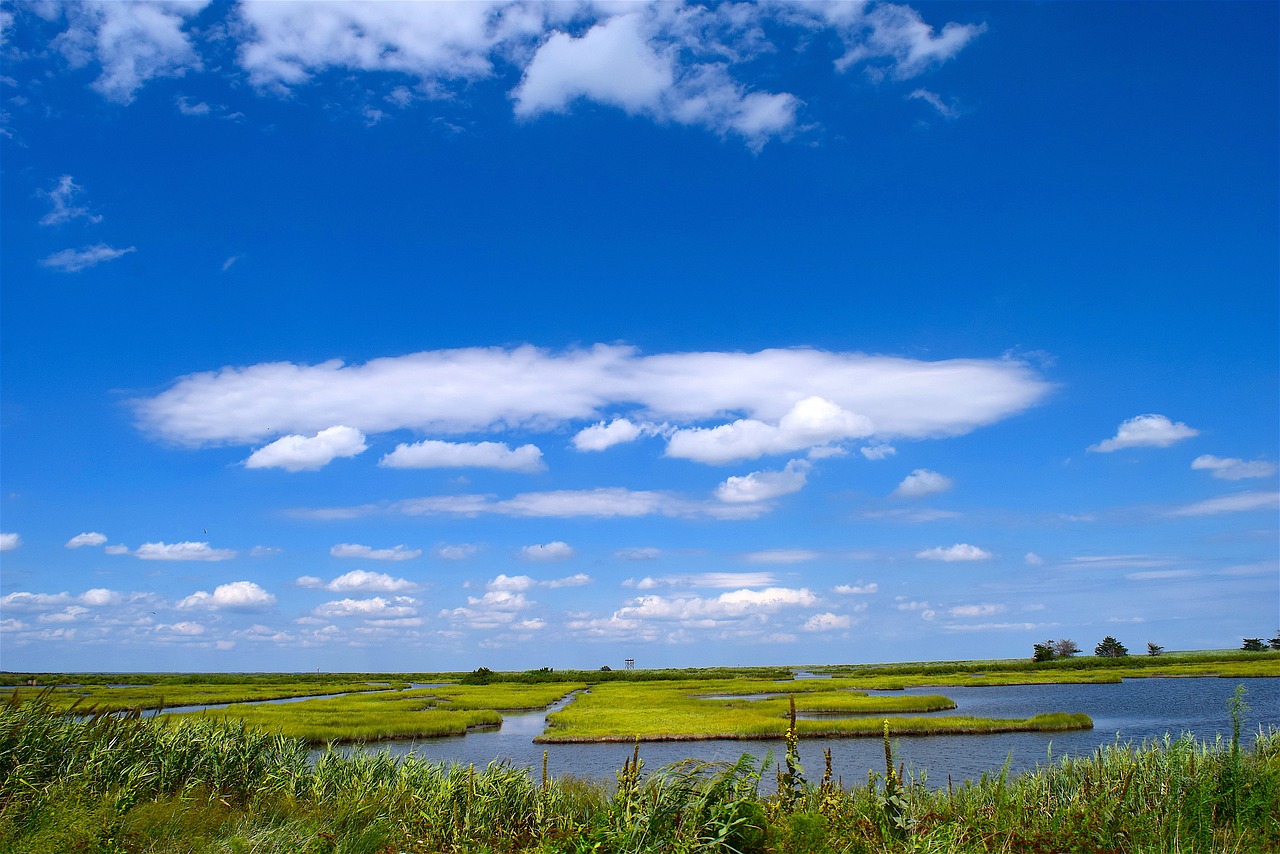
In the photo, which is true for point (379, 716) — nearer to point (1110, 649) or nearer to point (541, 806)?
point (541, 806)

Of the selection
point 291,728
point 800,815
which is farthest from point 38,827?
point 291,728

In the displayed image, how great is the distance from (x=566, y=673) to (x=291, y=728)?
282ft

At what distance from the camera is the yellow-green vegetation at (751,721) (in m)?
41.2

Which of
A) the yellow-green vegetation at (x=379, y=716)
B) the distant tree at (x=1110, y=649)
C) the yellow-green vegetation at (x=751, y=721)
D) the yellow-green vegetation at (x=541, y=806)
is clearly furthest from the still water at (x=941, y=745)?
the distant tree at (x=1110, y=649)

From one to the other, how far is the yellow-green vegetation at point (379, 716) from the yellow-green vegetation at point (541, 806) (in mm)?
16823

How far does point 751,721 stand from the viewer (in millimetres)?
43469

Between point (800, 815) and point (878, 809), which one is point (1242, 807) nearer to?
point (878, 809)

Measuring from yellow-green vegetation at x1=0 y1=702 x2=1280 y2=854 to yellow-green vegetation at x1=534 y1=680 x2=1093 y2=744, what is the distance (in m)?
20.6

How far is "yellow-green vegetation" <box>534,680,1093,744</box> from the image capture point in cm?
4116

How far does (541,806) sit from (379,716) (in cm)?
4079

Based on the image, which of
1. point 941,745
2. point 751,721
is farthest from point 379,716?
point 941,745

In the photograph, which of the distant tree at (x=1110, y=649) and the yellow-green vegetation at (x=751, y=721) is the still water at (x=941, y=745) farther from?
the distant tree at (x=1110, y=649)

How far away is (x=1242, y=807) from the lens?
39.8ft

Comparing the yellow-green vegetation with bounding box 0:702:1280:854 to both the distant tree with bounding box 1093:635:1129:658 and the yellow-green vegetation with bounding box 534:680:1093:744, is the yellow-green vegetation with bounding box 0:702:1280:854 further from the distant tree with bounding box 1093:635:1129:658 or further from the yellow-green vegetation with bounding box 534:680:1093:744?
the distant tree with bounding box 1093:635:1129:658
